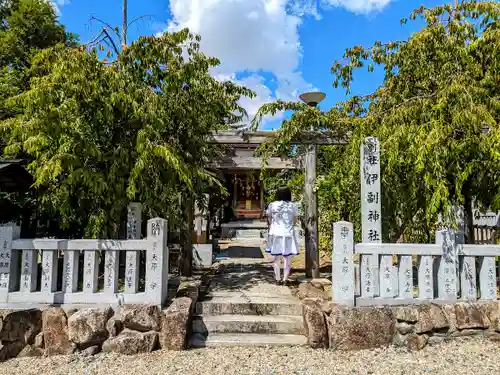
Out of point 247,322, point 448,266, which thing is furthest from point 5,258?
point 448,266

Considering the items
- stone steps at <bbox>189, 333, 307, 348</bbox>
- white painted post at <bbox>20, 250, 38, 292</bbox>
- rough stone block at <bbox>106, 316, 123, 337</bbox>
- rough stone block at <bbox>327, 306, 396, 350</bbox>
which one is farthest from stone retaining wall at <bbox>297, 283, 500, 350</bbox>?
white painted post at <bbox>20, 250, 38, 292</bbox>

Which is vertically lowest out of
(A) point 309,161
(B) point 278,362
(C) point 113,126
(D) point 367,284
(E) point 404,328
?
(B) point 278,362

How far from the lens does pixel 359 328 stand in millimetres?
4043

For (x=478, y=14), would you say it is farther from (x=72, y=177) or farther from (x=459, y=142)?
(x=72, y=177)

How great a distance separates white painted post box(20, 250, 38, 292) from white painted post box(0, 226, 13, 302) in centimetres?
16

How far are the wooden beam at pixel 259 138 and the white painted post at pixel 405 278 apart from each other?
105 inches

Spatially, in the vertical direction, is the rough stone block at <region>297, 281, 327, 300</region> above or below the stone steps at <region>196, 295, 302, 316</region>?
above

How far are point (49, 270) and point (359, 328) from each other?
390cm

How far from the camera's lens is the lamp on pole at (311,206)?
20.8 feet

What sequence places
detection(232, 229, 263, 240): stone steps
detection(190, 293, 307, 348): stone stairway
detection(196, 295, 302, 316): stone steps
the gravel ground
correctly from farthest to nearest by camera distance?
detection(232, 229, 263, 240): stone steps, detection(196, 295, 302, 316): stone steps, detection(190, 293, 307, 348): stone stairway, the gravel ground

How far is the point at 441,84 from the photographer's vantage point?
4668mm

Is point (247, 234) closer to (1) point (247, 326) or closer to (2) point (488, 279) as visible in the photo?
(1) point (247, 326)

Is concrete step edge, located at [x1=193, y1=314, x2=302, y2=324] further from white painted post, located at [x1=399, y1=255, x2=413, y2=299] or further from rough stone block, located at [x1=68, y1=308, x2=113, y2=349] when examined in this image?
white painted post, located at [x1=399, y1=255, x2=413, y2=299]

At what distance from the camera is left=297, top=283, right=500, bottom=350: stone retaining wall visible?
4023 mm
